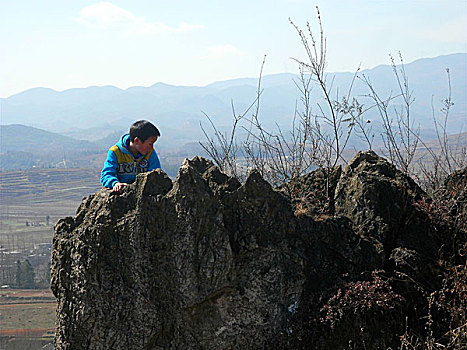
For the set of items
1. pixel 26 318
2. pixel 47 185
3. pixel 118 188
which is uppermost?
pixel 118 188

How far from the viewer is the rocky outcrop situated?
4.18 m

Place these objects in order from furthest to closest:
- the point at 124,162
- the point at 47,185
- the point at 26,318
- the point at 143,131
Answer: the point at 47,185
the point at 26,318
the point at 124,162
the point at 143,131

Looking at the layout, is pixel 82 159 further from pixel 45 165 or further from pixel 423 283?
pixel 423 283

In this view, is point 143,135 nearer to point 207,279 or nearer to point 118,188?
point 118,188

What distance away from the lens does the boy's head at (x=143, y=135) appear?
509 cm

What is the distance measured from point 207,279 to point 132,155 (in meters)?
1.79

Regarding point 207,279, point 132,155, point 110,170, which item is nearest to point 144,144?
point 132,155

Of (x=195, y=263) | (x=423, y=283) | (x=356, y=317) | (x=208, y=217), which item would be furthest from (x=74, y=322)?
(x=423, y=283)

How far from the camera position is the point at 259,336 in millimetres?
4199

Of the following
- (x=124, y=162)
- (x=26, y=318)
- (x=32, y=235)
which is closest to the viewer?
(x=124, y=162)

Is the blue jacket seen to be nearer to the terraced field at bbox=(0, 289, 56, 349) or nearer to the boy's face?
the boy's face

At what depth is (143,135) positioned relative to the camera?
16.7ft

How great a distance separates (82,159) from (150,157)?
175 meters

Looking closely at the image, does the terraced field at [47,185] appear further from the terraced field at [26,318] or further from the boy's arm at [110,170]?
the boy's arm at [110,170]
